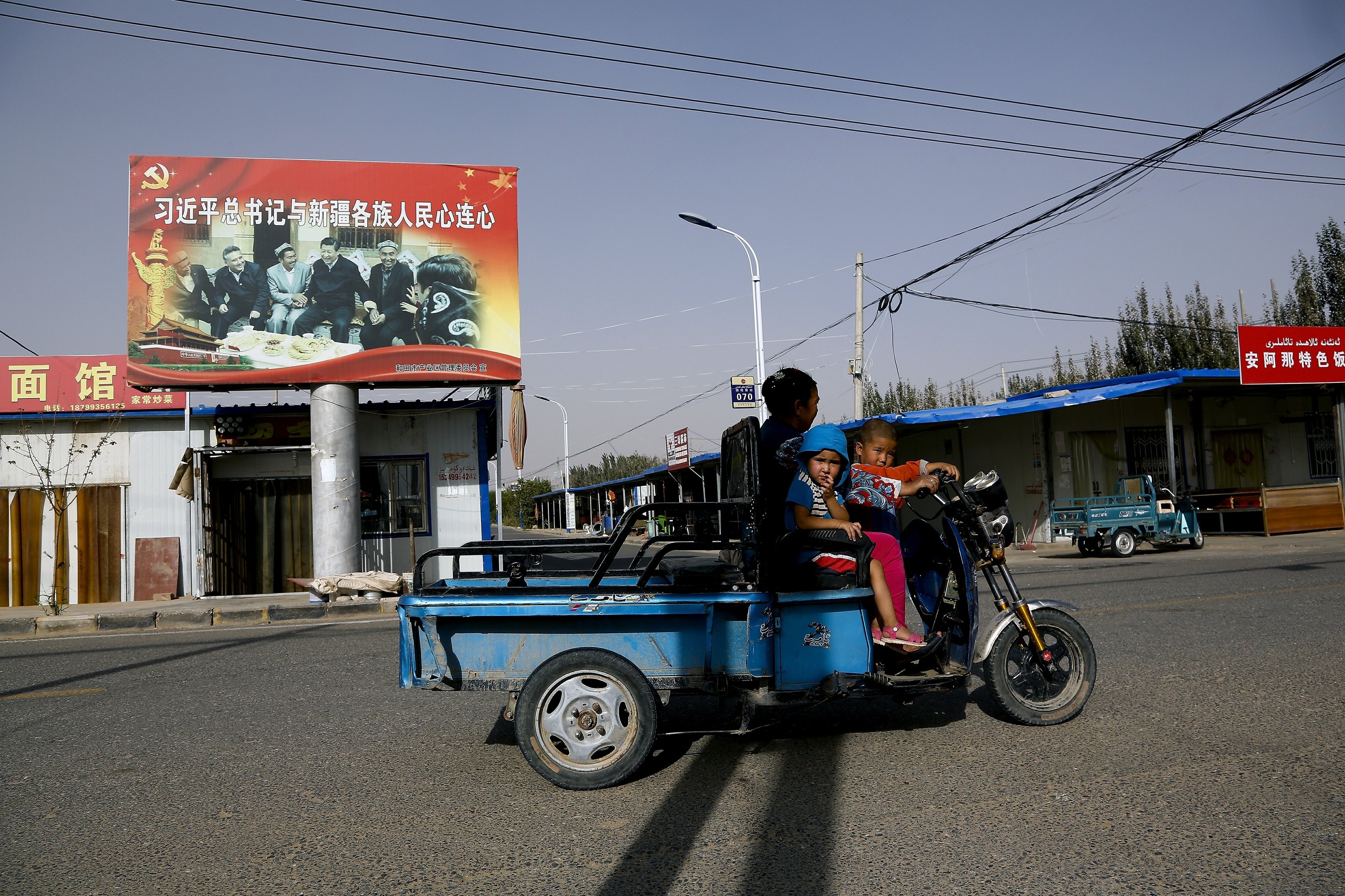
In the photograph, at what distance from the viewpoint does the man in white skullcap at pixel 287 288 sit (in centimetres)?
1505

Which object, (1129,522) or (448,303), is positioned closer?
(448,303)

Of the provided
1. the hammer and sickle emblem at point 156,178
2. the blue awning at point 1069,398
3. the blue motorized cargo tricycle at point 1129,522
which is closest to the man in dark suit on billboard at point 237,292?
the hammer and sickle emblem at point 156,178

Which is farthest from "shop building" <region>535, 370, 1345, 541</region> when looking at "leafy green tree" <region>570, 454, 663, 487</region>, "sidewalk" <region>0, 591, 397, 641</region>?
"leafy green tree" <region>570, 454, 663, 487</region>

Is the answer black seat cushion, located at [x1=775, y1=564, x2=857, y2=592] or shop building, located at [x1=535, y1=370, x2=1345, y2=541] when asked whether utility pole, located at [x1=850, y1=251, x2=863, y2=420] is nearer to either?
shop building, located at [x1=535, y1=370, x2=1345, y2=541]

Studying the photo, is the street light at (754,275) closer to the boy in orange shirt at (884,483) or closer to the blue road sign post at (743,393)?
the blue road sign post at (743,393)

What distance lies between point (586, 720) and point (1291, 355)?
70.3ft

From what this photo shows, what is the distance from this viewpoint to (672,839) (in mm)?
3330

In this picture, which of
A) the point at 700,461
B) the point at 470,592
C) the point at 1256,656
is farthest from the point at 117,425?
the point at 700,461

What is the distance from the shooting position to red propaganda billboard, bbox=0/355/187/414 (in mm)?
16516

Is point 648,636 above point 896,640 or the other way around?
above

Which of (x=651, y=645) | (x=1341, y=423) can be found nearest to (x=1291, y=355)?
(x=1341, y=423)

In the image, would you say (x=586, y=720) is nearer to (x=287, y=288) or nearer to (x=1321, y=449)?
(x=287, y=288)

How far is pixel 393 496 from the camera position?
17031mm

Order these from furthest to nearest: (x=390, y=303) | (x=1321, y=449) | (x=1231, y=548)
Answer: (x=1321, y=449), (x=1231, y=548), (x=390, y=303)
